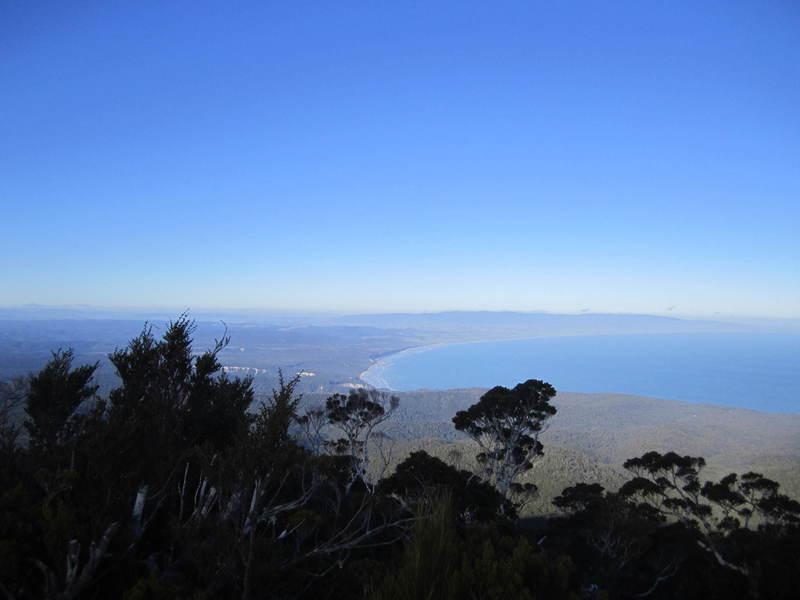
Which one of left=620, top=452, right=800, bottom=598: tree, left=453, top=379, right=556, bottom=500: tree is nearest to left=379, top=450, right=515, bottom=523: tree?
left=453, top=379, right=556, bottom=500: tree

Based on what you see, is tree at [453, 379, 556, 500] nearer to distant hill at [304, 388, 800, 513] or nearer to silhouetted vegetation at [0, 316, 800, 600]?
silhouetted vegetation at [0, 316, 800, 600]

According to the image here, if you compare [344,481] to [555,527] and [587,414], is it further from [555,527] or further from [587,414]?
[587,414]

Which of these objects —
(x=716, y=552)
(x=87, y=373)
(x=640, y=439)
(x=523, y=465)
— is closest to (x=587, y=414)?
(x=640, y=439)

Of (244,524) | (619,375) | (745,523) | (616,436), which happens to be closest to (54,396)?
(244,524)

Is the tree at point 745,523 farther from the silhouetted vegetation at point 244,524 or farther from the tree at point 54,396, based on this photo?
the tree at point 54,396

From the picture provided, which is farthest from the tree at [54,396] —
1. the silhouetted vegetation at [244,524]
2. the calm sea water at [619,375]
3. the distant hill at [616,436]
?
→ the calm sea water at [619,375]

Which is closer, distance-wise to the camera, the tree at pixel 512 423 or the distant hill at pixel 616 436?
the tree at pixel 512 423

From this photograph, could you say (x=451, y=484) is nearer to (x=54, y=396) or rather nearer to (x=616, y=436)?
(x=54, y=396)
